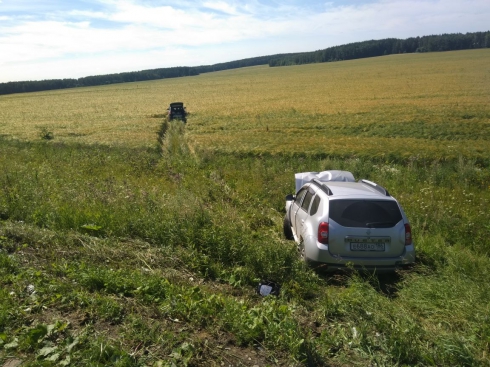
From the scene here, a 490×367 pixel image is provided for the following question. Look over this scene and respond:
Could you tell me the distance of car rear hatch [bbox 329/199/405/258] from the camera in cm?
572

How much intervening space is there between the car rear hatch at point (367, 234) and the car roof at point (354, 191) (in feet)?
1.00

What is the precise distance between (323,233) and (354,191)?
3.34ft

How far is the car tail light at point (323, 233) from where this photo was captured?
5.82m

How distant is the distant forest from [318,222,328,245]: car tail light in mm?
116593

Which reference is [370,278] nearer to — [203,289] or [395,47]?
[203,289]

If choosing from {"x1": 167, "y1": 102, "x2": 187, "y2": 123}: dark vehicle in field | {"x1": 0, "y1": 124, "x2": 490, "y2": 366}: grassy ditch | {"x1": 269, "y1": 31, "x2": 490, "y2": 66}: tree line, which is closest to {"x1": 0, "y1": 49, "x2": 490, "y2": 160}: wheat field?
{"x1": 167, "y1": 102, "x2": 187, "y2": 123}: dark vehicle in field

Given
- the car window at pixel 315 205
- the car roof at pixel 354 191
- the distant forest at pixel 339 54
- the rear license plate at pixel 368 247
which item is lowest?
the rear license plate at pixel 368 247

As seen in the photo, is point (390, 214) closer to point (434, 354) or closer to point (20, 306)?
point (434, 354)

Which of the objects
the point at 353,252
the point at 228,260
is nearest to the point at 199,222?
the point at 228,260

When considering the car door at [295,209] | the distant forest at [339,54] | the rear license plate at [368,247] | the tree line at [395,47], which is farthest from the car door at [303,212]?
the tree line at [395,47]

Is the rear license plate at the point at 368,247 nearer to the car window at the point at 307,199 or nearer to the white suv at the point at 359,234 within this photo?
the white suv at the point at 359,234

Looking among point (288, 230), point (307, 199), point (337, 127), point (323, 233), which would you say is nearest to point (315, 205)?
point (307, 199)

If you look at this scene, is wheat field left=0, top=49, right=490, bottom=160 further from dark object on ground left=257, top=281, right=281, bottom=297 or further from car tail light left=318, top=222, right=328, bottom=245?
dark object on ground left=257, top=281, right=281, bottom=297

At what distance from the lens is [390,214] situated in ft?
19.3
